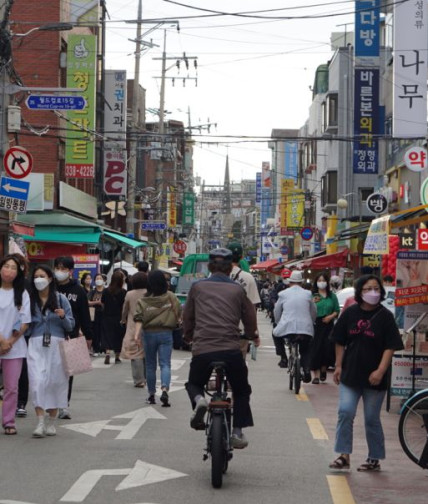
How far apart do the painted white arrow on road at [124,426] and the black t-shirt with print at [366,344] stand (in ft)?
9.42

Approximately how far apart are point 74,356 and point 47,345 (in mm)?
352

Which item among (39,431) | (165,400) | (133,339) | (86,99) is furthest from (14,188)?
(86,99)

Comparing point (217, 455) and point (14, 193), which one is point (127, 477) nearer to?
point (217, 455)

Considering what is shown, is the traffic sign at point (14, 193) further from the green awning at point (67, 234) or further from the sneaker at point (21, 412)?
the green awning at point (67, 234)

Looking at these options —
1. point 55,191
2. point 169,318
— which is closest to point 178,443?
point 169,318

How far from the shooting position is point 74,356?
461 inches

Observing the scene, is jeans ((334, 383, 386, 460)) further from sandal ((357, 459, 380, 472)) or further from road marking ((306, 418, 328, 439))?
road marking ((306, 418, 328, 439))

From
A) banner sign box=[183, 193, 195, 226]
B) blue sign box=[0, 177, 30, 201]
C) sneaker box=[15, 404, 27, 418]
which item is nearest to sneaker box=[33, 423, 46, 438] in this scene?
sneaker box=[15, 404, 27, 418]

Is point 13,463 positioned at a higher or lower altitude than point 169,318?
lower

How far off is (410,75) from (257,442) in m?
21.1

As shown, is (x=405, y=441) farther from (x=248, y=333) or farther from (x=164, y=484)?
(x=164, y=484)

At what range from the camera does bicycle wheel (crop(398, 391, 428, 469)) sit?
375 inches

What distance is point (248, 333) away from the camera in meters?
9.58

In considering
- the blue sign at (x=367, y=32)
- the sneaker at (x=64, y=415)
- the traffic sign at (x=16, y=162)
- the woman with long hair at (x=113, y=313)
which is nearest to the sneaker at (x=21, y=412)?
the sneaker at (x=64, y=415)
